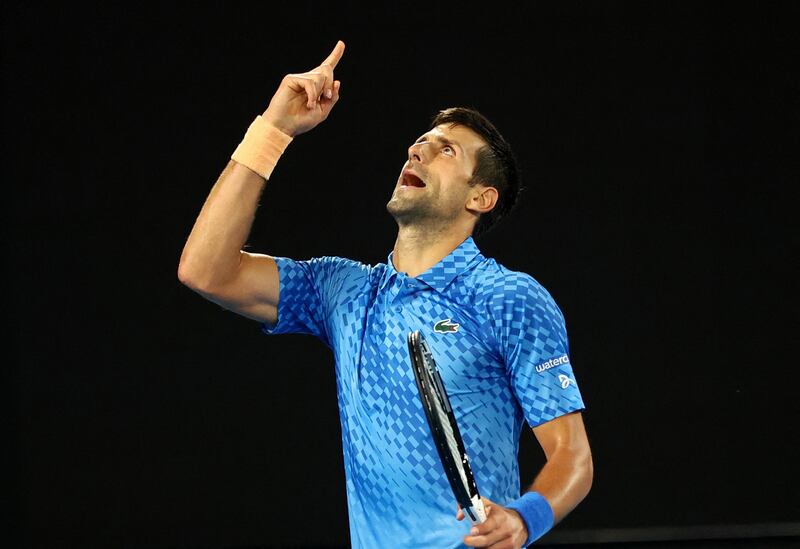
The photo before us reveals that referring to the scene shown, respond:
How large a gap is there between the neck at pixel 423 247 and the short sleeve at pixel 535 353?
0.88 feet

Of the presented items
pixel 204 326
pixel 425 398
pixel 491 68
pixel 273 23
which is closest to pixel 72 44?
pixel 273 23

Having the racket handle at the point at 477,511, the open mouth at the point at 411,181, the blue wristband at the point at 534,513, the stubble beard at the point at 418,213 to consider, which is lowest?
the blue wristband at the point at 534,513

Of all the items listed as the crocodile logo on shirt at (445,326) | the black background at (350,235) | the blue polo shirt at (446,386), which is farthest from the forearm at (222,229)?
the black background at (350,235)

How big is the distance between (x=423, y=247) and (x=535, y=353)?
44 centimetres

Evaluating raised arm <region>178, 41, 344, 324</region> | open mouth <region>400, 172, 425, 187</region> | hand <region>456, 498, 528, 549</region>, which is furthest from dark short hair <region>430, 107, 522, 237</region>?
hand <region>456, 498, 528, 549</region>

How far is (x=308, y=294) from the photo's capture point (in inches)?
99.9

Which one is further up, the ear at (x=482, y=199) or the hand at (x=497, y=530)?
the ear at (x=482, y=199)

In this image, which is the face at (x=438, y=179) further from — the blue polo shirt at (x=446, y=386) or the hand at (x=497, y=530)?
the hand at (x=497, y=530)

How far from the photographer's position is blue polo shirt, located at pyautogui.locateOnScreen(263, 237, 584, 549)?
7.16 ft

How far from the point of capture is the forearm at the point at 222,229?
229 centimetres

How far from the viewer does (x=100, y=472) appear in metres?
5.00

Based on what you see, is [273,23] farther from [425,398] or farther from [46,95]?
[425,398]

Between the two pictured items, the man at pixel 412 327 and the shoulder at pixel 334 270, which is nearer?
the man at pixel 412 327

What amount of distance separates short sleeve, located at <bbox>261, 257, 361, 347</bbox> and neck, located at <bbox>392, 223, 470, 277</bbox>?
0.41 feet
